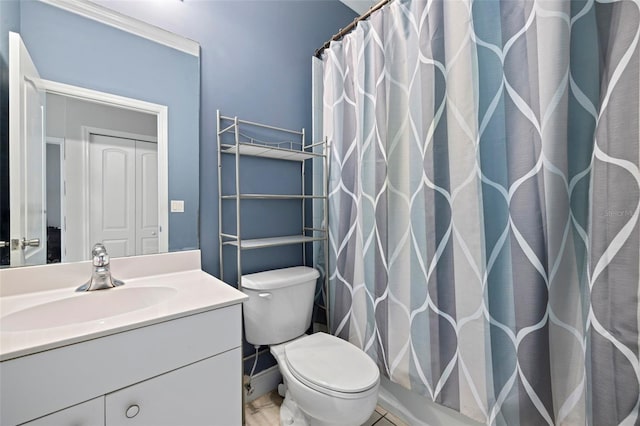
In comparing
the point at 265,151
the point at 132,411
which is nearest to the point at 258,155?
the point at 265,151

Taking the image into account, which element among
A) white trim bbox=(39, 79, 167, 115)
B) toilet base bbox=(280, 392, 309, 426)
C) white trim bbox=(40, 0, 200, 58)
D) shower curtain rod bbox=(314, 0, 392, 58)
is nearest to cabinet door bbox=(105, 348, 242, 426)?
toilet base bbox=(280, 392, 309, 426)

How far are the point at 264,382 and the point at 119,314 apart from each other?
0.98 meters

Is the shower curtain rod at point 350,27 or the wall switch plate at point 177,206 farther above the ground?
the shower curtain rod at point 350,27

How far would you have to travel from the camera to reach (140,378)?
2.54ft

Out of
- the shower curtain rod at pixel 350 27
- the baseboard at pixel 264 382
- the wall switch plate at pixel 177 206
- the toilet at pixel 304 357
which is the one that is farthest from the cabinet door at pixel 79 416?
the shower curtain rod at pixel 350 27

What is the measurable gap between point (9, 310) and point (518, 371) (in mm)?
1645

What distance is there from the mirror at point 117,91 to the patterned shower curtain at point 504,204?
880 mm

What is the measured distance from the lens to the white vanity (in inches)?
25.4

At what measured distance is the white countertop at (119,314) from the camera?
652mm

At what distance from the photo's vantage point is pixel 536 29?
89 cm

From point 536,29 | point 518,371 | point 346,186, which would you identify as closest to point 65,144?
→ point 346,186

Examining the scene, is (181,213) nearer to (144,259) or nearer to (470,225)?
(144,259)

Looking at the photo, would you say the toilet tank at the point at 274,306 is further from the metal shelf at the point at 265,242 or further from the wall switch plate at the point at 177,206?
the wall switch plate at the point at 177,206

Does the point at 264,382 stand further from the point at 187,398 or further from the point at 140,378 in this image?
the point at 140,378
